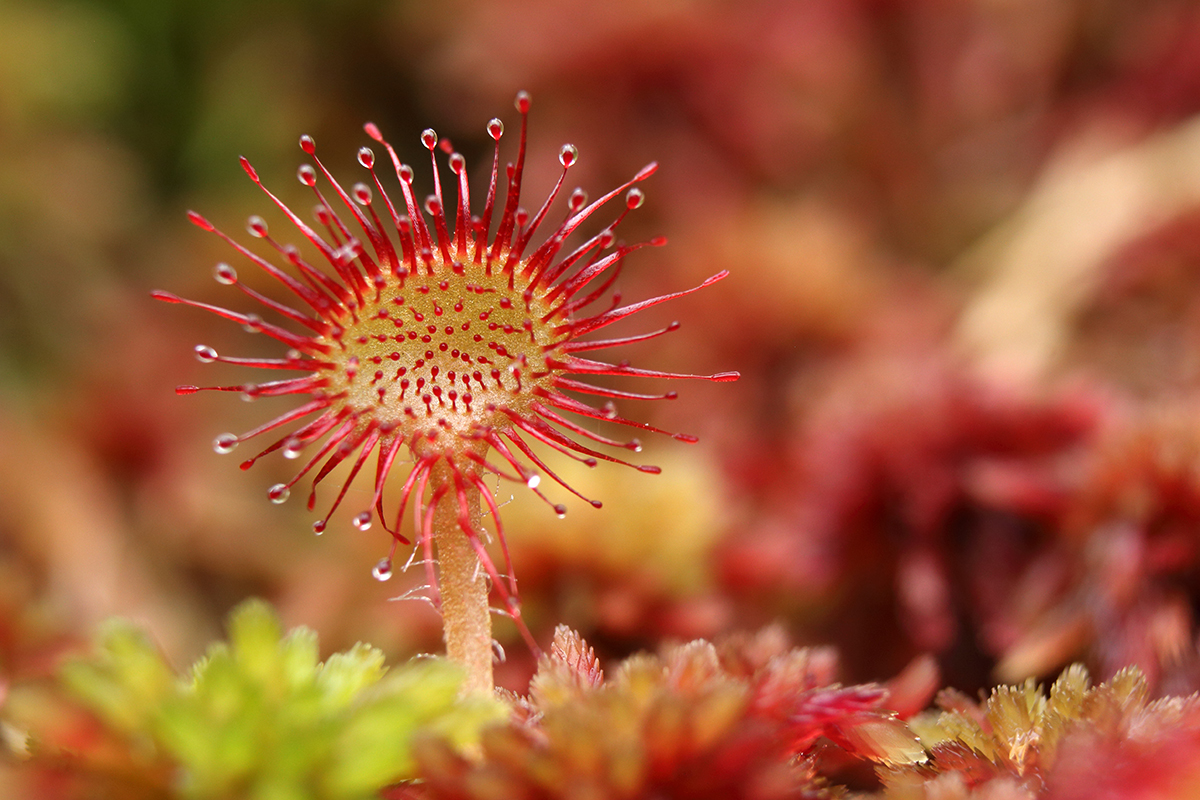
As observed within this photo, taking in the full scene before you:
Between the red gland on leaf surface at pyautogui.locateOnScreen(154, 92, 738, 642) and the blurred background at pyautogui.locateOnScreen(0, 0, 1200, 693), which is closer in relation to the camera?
the red gland on leaf surface at pyautogui.locateOnScreen(154, 92, 738, 642)

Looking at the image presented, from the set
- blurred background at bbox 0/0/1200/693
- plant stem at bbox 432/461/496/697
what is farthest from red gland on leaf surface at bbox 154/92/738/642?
blurred background at bbox 0/0/1200/693

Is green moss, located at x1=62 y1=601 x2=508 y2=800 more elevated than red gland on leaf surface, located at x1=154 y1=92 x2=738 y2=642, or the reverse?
red gland on leaf surface, located at x1=154 y1=92 x2=738 y2=642

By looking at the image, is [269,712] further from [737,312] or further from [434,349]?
[737,312]

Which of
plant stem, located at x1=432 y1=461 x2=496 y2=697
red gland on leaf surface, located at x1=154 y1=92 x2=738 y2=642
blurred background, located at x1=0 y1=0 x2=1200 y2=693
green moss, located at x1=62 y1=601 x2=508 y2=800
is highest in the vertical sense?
blurred background, located at x1=0 y1=0 x2=1200 y2=693

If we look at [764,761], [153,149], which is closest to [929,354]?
[764,761]

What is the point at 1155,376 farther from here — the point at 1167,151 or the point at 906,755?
the point at 906,755

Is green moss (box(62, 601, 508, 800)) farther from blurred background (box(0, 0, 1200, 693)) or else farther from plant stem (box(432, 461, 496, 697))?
blurred background (box(0, 0, 1200, 693))

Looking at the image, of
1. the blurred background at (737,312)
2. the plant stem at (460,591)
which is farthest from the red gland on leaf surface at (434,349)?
the blurred background at (737,312)
